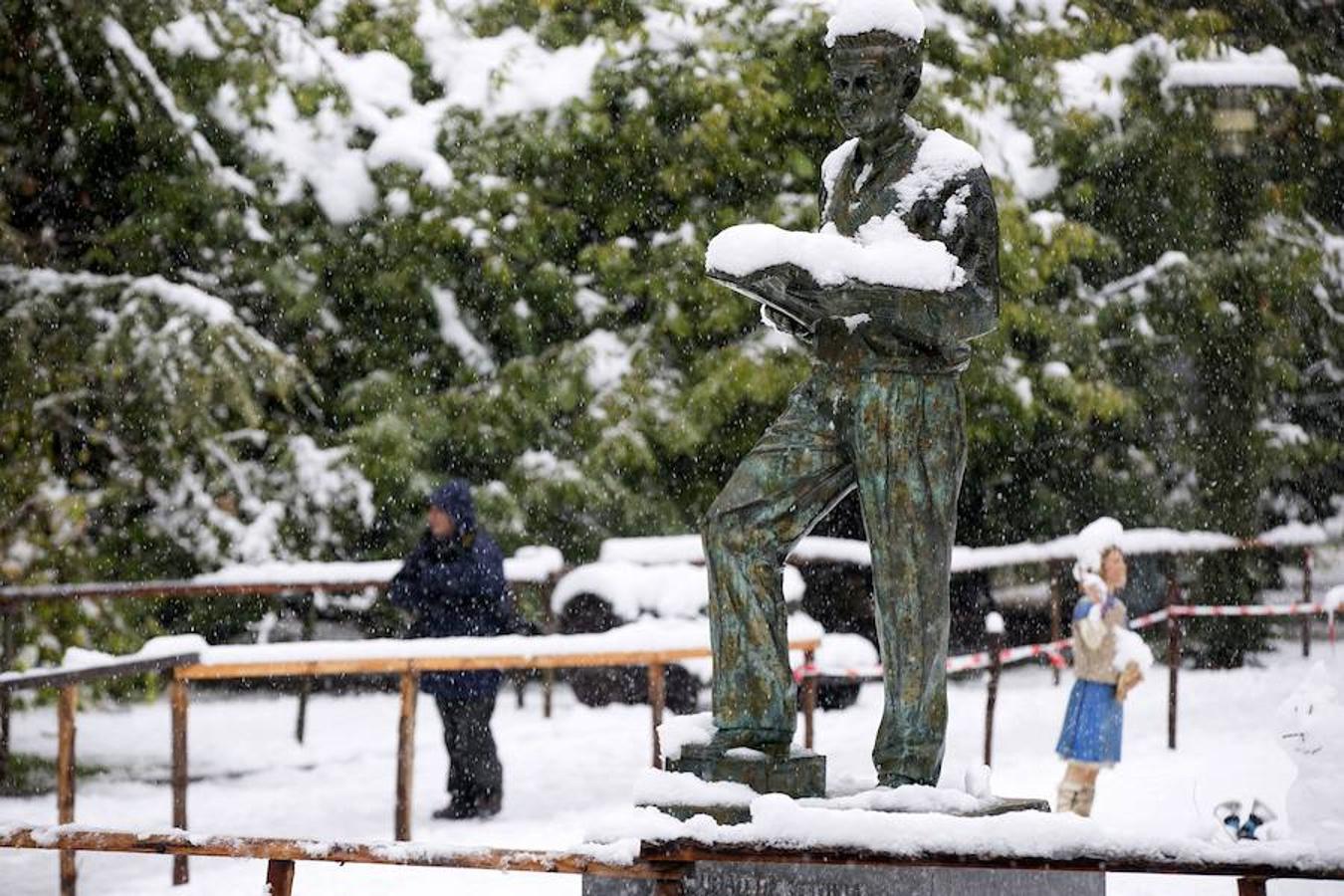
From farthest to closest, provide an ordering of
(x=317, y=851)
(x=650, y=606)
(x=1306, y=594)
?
(x=1306, y=594), (x=650, y=606), (x=317, y=851)

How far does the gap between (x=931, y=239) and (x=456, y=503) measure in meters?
5.84

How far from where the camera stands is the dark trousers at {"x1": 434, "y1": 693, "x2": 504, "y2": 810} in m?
10.6

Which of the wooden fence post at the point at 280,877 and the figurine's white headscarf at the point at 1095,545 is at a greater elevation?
the figurine's white headscarf at the point at 1095,545

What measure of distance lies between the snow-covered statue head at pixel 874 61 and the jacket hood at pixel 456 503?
18.5ft

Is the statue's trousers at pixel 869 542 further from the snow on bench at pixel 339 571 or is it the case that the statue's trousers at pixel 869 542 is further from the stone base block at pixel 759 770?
the snow on bench at pixel 339 571

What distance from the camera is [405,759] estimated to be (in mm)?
9781

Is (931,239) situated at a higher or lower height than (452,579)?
higher

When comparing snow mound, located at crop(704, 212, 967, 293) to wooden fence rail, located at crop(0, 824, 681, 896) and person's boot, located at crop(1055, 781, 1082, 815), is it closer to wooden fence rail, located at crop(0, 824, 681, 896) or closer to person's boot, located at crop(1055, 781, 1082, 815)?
wooden fence rail, located at crop(0, 824, 681, 896)

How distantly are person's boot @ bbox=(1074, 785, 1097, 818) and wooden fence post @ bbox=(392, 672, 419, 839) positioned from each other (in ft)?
10.1

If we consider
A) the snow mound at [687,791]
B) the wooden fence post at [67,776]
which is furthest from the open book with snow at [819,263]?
the wooden fence post at [67,776]

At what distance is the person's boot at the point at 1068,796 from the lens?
394 inches

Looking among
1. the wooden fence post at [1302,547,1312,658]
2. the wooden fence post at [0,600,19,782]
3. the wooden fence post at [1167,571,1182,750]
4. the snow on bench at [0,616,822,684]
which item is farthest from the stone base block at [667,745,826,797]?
the wooden fence post at [1302,547,1312,658]

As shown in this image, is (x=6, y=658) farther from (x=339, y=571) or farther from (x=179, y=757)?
(x=339, y=571)

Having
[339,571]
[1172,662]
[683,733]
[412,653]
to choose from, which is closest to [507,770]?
[412,653]
